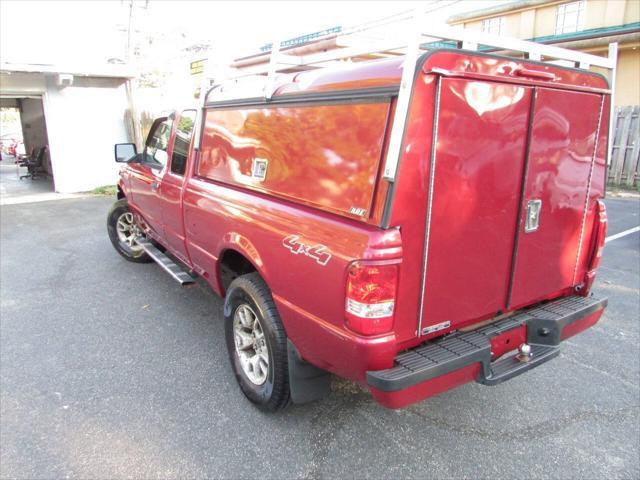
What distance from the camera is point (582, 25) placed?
18.2m

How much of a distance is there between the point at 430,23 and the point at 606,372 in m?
2.88

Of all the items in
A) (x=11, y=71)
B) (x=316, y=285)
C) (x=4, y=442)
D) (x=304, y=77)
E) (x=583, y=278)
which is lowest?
(x=4, y=442)

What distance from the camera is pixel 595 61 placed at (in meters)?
2.67

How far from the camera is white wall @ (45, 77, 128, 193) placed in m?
11.3

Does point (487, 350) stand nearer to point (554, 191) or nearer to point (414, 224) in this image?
point (414, 224)

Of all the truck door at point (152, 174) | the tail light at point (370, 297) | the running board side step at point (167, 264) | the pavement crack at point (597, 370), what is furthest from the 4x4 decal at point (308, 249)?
the pavement crack at point (597, 370)

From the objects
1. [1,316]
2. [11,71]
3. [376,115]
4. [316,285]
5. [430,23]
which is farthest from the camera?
[11,71]

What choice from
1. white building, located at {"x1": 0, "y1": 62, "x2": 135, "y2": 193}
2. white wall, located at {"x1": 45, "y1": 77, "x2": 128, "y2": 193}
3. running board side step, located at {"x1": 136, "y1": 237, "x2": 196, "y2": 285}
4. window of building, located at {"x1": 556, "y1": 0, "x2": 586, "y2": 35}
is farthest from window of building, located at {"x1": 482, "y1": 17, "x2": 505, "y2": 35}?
running board side step, located at {"x1": 136, "y1": 237, "x2": 196, "y2": 285}

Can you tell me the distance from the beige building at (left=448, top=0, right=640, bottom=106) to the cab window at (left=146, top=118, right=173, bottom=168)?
51.4 ft

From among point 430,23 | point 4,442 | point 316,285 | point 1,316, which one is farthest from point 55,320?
point 430,23

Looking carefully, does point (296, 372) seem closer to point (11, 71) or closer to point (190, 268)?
point (190, 268)

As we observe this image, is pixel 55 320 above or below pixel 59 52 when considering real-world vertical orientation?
below

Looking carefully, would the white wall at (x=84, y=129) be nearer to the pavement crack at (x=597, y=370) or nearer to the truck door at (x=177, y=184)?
the truck door at (x=177, y=184)

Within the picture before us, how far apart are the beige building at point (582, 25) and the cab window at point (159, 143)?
15.7 m
